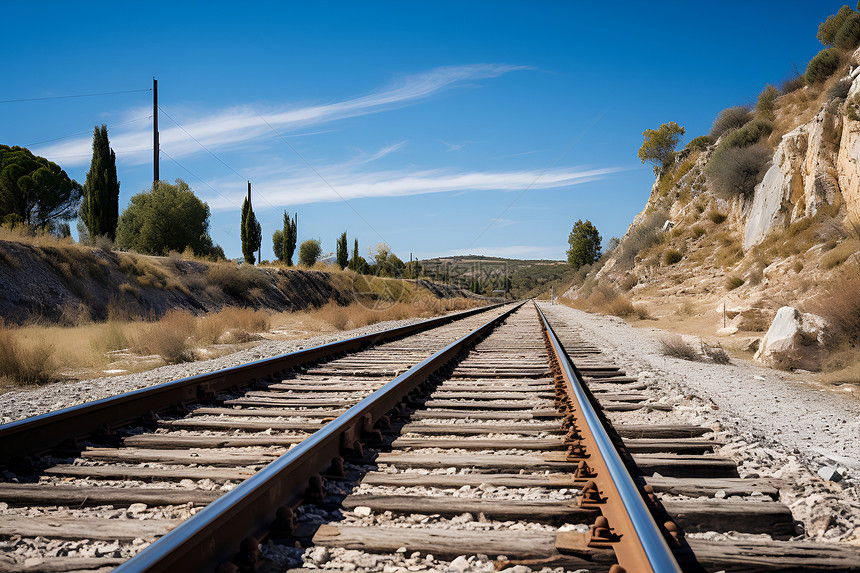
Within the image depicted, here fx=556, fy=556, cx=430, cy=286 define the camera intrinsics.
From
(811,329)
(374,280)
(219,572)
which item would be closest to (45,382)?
(219,572)

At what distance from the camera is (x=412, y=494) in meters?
2.76

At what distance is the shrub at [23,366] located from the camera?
24.2 ft

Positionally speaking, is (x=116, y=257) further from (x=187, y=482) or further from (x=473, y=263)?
(x=473, y=263)

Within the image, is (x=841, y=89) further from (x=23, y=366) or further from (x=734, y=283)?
(x=23, y=366)

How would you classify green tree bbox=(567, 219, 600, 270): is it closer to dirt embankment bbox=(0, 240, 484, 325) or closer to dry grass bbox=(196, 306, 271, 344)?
dirt embankment bbox=(0, 240, 484, 325)

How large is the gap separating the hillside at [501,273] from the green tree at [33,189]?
280 ft

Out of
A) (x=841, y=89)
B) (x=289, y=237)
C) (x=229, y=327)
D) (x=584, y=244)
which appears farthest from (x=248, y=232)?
(x=584, y=244)

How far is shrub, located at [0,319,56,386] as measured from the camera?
7375 millimetres

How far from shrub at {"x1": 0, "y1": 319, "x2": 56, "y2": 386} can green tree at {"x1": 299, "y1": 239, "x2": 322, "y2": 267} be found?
2742 inches

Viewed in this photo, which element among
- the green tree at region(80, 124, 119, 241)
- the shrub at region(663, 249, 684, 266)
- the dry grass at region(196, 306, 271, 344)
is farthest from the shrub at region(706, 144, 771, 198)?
the green tree at region(80, 124, 119, 241)

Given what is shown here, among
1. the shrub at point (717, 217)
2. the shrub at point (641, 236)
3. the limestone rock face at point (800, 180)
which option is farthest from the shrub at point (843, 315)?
the shrub at point (641, 236)

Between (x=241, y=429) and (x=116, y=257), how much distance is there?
21.3 metres

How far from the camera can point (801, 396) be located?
6.27m

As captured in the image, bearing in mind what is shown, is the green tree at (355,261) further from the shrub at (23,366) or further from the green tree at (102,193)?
the shrub at (23,366)
